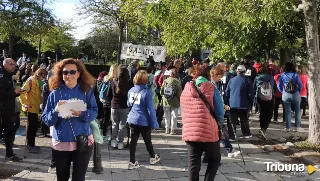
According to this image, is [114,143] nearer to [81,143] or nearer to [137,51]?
[81,143]

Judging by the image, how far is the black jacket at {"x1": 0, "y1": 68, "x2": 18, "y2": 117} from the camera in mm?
6027

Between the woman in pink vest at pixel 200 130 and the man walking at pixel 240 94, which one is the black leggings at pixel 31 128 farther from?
the man walking at pixel 240 94

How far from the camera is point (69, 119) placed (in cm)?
353

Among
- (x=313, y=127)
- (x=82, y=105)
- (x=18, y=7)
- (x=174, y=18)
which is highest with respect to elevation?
(x=18, y=7)

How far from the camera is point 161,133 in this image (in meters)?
9.02

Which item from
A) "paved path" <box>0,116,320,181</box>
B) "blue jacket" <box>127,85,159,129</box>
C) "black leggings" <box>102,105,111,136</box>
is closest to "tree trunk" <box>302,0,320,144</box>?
"paved path" <box>0,116,320,181</box>

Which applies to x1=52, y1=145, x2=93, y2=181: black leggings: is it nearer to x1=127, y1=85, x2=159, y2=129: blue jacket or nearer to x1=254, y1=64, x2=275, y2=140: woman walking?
x1=127, y1=85, x2=159, y2=129: blue jacket

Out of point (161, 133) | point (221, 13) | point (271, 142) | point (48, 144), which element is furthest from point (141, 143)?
point (221, 13)

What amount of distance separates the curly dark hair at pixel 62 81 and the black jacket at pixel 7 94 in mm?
2827

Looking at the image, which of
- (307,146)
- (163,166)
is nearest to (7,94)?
(163,166)

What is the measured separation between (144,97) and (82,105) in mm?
2430

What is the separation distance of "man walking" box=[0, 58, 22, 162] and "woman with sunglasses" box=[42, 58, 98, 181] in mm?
2866

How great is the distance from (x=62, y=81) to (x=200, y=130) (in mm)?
1784

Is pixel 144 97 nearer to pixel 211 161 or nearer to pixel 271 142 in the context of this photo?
pixel 211 161
